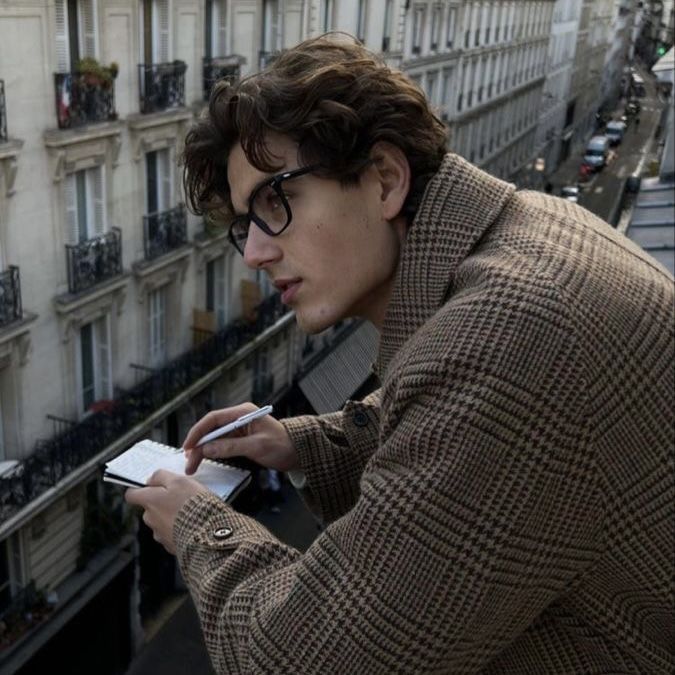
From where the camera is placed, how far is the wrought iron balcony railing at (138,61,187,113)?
12195mm

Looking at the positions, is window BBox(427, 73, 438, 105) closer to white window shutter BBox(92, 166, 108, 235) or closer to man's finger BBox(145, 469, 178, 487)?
white window shutter BBox(92, 166, 108, 235)

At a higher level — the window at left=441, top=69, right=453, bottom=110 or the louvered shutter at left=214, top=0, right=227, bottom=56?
the louvered shutter at left=214, top=0, right=227, bottom=56

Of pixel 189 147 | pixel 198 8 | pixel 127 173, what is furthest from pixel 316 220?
pixel 198 8

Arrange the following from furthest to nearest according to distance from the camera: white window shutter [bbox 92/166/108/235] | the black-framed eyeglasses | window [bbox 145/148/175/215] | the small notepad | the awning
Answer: the awning
window [bbox 145/148/175/215]
white window shutter [bbox 92/166/108/235]
the small notepad
the black-framed eyeglasses

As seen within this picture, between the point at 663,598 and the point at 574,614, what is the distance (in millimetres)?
157

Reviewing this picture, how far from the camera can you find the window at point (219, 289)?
1592 centimetres

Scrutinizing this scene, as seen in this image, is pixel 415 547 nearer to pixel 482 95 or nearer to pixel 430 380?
pixel 430 380

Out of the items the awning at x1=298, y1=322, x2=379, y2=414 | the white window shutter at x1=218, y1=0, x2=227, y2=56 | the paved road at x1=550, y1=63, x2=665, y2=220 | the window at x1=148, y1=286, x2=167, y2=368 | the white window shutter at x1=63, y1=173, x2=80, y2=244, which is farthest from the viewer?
the paved road at x1=550, y1=63, x2=665, y2=220

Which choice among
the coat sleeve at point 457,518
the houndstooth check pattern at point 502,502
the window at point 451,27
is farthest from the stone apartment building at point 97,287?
the window at point 451,27

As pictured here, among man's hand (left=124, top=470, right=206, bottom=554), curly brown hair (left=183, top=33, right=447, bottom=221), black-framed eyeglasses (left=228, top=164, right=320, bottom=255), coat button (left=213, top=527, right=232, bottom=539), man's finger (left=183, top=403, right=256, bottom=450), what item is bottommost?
man's finger (left=183, top=403, right=256, bottom=450)

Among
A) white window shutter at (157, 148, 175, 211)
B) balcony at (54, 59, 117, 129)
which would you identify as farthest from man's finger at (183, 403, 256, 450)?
white window shutter at (157, 148, 175, 211)

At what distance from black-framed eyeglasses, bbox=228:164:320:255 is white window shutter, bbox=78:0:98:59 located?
32.3 feet

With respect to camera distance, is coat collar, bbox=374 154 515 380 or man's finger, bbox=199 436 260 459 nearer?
coat collar, bbox=374 154 515 380

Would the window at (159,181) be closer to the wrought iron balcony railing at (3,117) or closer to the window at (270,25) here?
the wrought iron balcony railing at (3,117)
